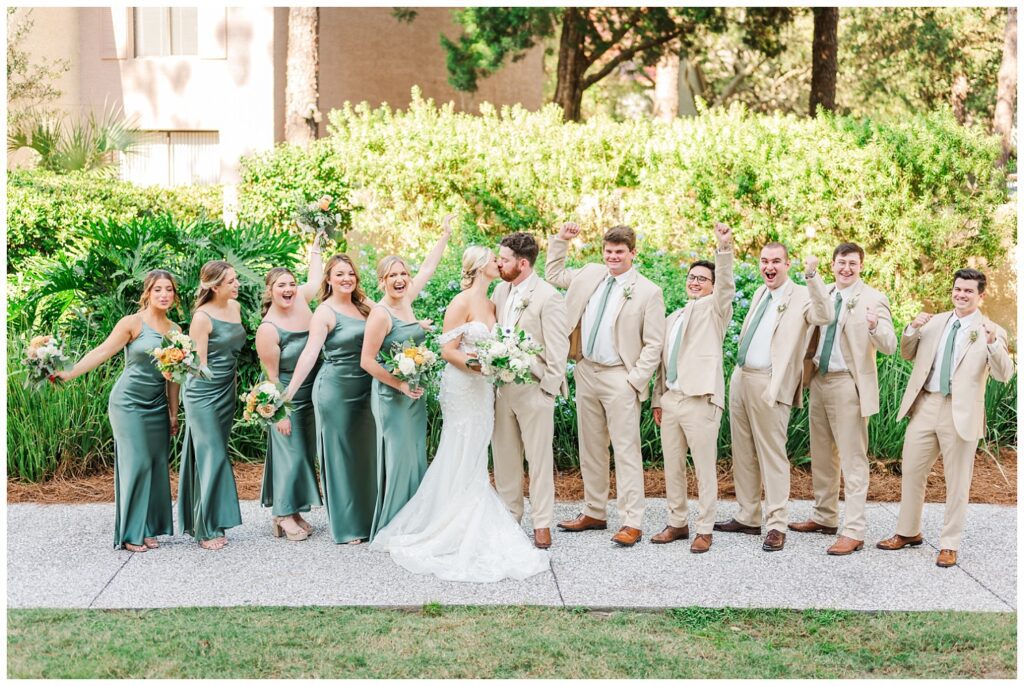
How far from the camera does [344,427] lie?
7461mm

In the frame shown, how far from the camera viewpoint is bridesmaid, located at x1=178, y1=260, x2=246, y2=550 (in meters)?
7.32

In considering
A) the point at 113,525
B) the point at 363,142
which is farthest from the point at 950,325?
the point at 363,142

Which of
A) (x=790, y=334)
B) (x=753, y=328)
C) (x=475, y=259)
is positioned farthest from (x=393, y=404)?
(x=790, y=334)

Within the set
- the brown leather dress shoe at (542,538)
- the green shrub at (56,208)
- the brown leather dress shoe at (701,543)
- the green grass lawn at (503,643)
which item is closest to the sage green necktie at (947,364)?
the green grass lawn at (503,643)

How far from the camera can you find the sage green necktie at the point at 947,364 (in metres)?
7.15

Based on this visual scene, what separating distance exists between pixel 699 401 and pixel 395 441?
208 cm

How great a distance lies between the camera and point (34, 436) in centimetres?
905

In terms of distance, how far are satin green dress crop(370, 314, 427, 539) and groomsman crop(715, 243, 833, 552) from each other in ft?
7.39

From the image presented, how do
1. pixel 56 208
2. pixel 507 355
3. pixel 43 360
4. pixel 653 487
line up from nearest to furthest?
pixel 507 355 < pixel 43 360 < pixel 653 487 < pixel 56 208

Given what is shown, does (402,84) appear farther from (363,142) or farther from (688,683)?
(688,683)

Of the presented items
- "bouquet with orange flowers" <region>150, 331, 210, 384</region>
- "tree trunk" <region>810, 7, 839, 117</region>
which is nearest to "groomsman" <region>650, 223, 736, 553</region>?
"bouquet with orange flowers" <region>150, 331, 210, 384</region>

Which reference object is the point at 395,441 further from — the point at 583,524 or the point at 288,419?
the point at 583,524

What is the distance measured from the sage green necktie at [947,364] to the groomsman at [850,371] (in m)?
0.34

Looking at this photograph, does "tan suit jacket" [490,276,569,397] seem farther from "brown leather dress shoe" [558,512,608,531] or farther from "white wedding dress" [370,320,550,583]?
"brown leather dress shoe" [558,512,608,531]
